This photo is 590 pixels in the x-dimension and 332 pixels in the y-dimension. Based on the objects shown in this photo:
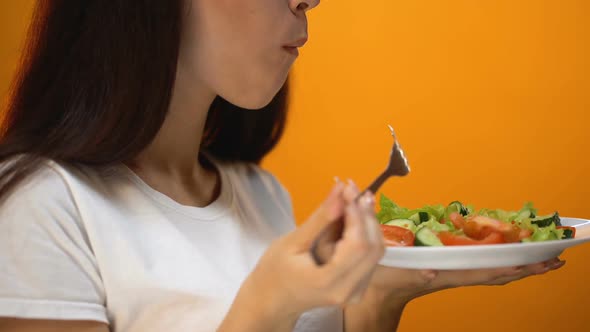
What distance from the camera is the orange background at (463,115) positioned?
2.25 meters

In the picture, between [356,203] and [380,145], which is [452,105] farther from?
[356,203]

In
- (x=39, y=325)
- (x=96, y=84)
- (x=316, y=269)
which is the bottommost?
(x=39, y=325)

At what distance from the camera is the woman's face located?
0.92 metres

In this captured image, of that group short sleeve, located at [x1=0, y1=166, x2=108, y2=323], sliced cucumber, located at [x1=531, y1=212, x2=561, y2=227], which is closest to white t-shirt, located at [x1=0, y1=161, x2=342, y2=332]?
short sleeve, located at [x1=0, y1=166, x2=108, y2=323]

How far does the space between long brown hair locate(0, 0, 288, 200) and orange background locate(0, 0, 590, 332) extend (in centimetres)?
162

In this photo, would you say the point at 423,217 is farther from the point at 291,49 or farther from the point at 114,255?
the point at 114,255

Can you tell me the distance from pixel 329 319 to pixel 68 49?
0.59 meters

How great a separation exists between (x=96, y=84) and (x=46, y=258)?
24 cm

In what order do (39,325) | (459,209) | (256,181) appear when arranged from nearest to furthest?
(39,325), (459,209), (256,181)

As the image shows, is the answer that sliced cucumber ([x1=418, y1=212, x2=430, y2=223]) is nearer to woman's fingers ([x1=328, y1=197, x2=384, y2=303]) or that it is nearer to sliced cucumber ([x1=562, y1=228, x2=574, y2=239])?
sliced cucumber ([x1=562, y1=228, x2=574, y2=239])

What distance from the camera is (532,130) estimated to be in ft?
7.52

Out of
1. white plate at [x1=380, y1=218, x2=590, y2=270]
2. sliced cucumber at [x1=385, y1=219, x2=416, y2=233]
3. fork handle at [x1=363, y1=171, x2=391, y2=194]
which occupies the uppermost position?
fork handle at [x1=363, y1=171, x2=391, y2=194]

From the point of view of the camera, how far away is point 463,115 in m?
2.36

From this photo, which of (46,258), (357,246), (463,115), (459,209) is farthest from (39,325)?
(463,115)
